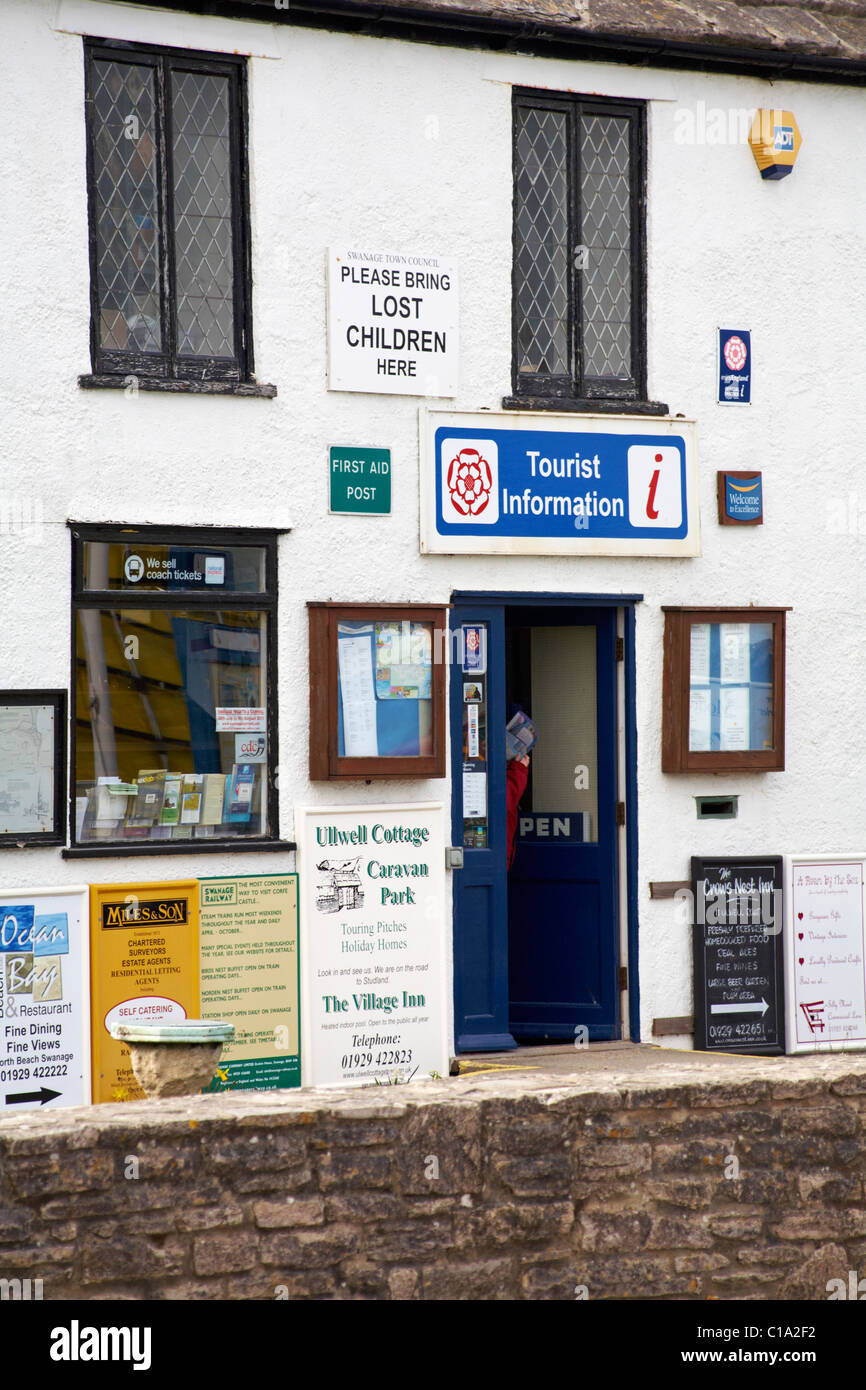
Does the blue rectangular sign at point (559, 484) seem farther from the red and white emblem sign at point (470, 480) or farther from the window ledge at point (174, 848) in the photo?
the window ledge at point (174, 848)

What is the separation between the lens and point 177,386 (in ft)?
27.5

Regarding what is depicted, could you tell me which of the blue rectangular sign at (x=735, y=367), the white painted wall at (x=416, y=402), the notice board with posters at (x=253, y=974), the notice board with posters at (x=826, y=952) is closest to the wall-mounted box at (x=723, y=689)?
the white painted wall at (x=416, y=402)

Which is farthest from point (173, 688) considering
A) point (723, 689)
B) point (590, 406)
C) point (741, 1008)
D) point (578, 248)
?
point (741, 1008)

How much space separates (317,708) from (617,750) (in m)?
1.86

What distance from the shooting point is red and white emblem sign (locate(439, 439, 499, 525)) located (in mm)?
8891

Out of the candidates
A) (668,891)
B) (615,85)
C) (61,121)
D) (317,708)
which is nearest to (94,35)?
(61,121)

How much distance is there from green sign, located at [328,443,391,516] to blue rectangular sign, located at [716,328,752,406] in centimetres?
208

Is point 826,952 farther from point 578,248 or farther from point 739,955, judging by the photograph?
point 578,248

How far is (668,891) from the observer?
30.8 feet

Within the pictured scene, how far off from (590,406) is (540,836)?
8.22ft

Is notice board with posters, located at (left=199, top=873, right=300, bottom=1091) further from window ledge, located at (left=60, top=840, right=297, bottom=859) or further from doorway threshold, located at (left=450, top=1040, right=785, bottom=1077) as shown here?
doorway threshold, located at (left=450, top=1040, right=785, bottom=1077)

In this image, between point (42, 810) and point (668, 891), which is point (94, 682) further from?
point (668, 891)

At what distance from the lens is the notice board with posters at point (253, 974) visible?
329 inches

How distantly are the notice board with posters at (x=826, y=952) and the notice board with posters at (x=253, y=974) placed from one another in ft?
9.65
